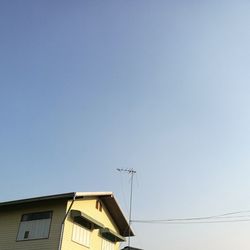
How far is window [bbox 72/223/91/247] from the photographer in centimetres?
2141

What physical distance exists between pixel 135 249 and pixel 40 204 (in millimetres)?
15239

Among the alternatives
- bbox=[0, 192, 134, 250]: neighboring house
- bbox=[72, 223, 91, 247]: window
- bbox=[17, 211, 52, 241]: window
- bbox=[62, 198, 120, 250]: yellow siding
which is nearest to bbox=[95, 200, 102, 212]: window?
bbox=[62, 198, 120, 250]: yellow siding

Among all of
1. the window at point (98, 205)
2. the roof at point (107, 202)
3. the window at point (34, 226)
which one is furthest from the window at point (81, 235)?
the window at point (98, 205)

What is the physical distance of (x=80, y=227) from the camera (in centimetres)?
2223

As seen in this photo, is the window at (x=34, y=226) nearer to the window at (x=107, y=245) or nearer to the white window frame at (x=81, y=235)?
the white window frame at (x=81, y=235)

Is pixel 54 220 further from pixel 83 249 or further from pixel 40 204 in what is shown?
pixel 83 249

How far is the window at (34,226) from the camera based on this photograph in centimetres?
2054

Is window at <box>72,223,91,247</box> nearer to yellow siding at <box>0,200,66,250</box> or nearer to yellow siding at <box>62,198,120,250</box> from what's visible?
yellow siding at <box>62,198,120,250</box>

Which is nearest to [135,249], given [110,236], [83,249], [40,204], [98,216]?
[110,236]

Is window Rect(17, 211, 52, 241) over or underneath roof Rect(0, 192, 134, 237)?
underneath

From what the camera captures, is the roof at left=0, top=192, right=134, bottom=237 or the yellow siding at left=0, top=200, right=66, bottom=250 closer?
the yellow siding at left=0, top=200, right=66, bottom=250

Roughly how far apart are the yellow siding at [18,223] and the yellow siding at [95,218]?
541 mm

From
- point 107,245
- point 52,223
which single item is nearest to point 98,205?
point 107,245

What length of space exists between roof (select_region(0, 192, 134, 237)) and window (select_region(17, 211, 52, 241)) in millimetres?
970
